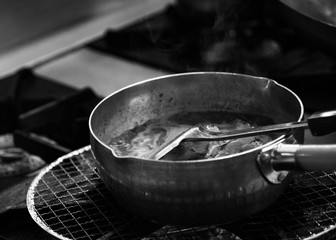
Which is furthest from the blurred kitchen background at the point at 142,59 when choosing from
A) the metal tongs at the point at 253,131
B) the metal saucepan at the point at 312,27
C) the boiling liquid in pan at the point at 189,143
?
the metal tongs at the point at 253,131

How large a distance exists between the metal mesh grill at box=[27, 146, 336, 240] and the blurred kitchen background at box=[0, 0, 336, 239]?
0.62 feet

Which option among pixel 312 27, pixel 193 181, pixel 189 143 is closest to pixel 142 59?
pixel 312 27

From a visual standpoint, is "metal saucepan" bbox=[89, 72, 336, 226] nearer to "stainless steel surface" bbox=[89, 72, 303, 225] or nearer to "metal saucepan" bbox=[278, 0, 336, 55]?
"stainless steel surface" bbox=[89, 72, 303, 225]

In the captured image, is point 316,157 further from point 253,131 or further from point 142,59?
Answer: point 142,59

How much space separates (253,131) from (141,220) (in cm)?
20

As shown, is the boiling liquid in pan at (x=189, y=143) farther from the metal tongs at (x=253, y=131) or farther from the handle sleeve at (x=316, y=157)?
the handle sleeve at (x=316, y=157)

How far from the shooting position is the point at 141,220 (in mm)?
896

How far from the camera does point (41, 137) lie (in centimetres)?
132

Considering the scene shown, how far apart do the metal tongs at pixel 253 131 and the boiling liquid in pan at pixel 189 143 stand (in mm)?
10

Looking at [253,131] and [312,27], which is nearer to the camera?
[253,131]

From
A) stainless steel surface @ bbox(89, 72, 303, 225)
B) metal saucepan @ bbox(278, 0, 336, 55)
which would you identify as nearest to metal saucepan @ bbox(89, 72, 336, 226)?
stainless steel surface @ bbox(89, 72, 303, 225)

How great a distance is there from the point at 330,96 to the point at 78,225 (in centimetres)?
71

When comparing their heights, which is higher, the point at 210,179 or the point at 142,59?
the point at 210,179

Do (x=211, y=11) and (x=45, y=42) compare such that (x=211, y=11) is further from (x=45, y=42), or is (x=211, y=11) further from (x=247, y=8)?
(x=45, y=42)
